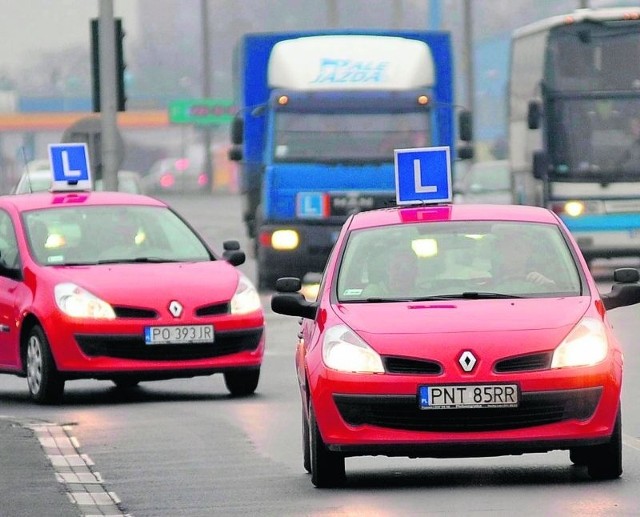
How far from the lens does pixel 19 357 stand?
55.6ft

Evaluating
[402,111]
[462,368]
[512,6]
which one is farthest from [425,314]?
[512,6]

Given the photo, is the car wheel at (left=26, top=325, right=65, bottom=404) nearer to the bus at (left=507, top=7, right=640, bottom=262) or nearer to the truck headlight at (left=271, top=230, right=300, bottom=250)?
the truck headlight at (left=271, top=230, right=300, bottom=250)

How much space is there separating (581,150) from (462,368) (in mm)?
21879

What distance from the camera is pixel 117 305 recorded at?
53.1 ft

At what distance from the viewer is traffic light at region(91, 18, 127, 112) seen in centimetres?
2888

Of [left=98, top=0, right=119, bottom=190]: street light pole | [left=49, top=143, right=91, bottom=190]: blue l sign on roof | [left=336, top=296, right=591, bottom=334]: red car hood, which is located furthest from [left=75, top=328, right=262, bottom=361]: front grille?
[left=98, top=0, right=119, bottom=190]: street light pole

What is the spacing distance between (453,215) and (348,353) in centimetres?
150

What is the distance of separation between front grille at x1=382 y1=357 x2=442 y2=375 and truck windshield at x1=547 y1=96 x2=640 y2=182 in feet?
71.4

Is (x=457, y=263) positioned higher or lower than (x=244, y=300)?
higher

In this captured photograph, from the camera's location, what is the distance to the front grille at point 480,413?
10.7 m

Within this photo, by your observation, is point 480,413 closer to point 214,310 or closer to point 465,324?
point 465,324

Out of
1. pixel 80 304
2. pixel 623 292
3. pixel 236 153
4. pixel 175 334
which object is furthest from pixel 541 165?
pixel 623 292

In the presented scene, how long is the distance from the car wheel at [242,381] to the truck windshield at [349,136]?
499 inches

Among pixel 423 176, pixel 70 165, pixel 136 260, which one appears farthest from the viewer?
pixel 70 165
